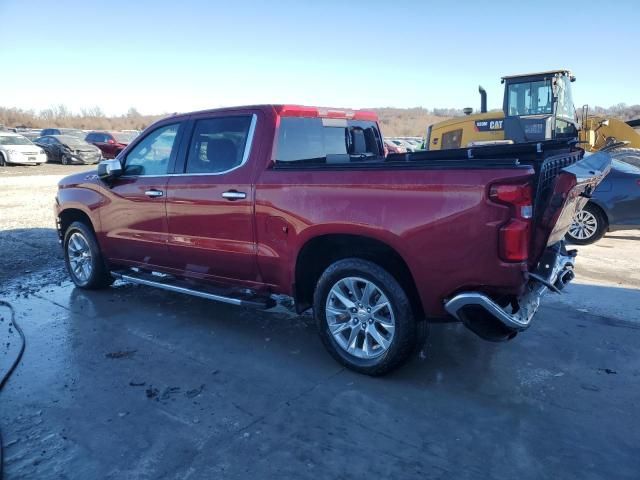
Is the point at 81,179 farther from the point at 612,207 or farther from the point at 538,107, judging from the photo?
the point at 538,107

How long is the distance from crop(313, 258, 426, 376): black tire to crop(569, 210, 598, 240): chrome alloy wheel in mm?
5744

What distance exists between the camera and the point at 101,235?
5918 millimetres

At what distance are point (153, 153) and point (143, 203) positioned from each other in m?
0.53

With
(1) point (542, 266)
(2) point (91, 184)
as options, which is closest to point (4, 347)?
(2) point (91, 184)

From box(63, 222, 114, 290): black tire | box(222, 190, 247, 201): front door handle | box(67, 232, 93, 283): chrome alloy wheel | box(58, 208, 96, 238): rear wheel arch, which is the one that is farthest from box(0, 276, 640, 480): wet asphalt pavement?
box(58, 208, 96, 238): rear wheel arch

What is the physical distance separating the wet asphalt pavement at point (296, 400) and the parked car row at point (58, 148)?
20.6 metres

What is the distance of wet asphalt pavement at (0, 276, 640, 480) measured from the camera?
2.93m

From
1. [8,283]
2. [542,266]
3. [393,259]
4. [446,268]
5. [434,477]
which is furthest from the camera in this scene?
[8,283]

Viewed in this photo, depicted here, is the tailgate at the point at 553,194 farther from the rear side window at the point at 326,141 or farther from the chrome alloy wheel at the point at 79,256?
the chrome alloy wheel at the point at 79,256

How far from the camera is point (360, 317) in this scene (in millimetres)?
3986

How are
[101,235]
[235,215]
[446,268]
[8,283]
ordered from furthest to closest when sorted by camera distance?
[8,283] < [101,235] < [235,215] < [446,268]

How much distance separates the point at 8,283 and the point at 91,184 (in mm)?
1833

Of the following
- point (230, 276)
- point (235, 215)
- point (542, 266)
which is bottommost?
point (230, 276)

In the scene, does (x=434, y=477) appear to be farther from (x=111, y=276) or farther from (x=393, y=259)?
(x=111, y=276)
